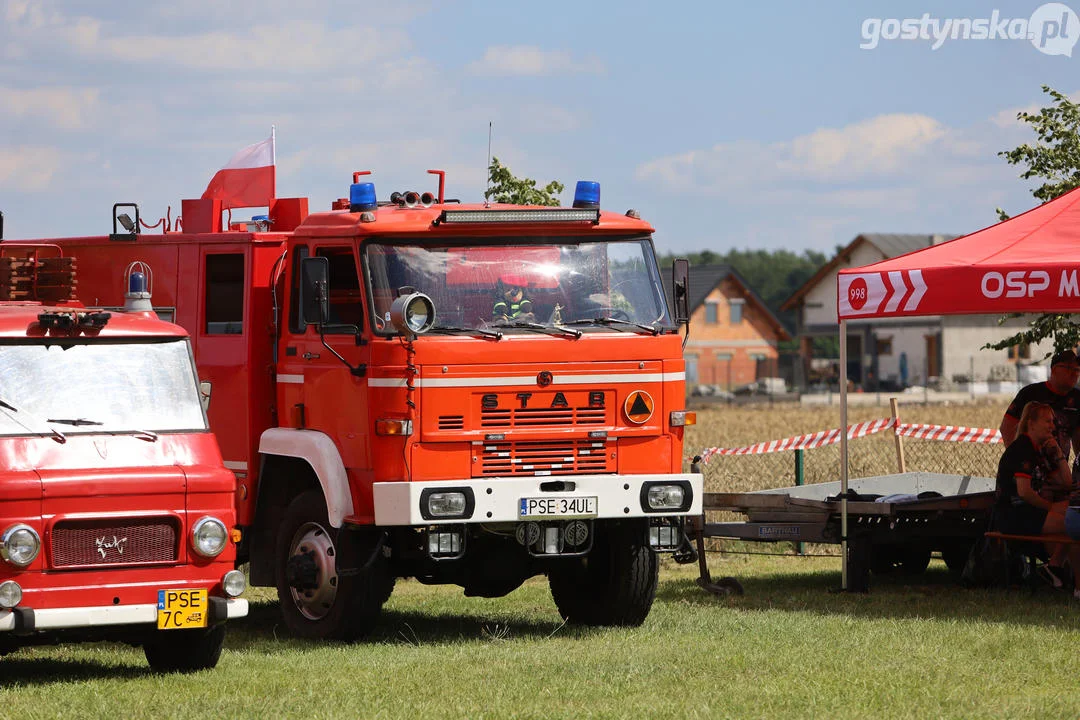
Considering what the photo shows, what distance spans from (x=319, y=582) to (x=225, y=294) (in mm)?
2439

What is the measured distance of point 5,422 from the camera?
9758mm

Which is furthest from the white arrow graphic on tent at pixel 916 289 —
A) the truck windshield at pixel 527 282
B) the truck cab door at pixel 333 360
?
the truck cab door at pixel 333 360

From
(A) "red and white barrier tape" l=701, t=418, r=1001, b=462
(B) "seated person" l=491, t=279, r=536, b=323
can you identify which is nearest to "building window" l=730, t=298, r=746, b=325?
(A) "red and white barrier tape" l=701, t=418, r=1001, b=462

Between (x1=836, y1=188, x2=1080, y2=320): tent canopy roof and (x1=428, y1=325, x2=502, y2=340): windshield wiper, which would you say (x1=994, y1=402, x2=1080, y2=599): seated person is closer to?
(x1=836, y1=188, x2=1080, y2=320): tent canopy roof

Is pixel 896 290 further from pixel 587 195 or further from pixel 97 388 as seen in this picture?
pixel 97 388

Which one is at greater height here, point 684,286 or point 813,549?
point 684,286

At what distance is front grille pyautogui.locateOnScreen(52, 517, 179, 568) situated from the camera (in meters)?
9.46

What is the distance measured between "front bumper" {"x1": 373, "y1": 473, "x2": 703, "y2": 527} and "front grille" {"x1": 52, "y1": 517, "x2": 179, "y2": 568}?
178 cm

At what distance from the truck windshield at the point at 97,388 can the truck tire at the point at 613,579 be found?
128 inches

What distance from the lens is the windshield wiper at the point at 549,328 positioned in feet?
38.0

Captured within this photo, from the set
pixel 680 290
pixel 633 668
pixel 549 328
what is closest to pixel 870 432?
pixel 680 290

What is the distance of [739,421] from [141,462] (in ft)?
137

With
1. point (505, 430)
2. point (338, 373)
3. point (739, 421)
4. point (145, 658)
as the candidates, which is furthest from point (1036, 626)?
point (739, 421)

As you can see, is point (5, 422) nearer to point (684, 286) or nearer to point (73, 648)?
point (73, 648)
